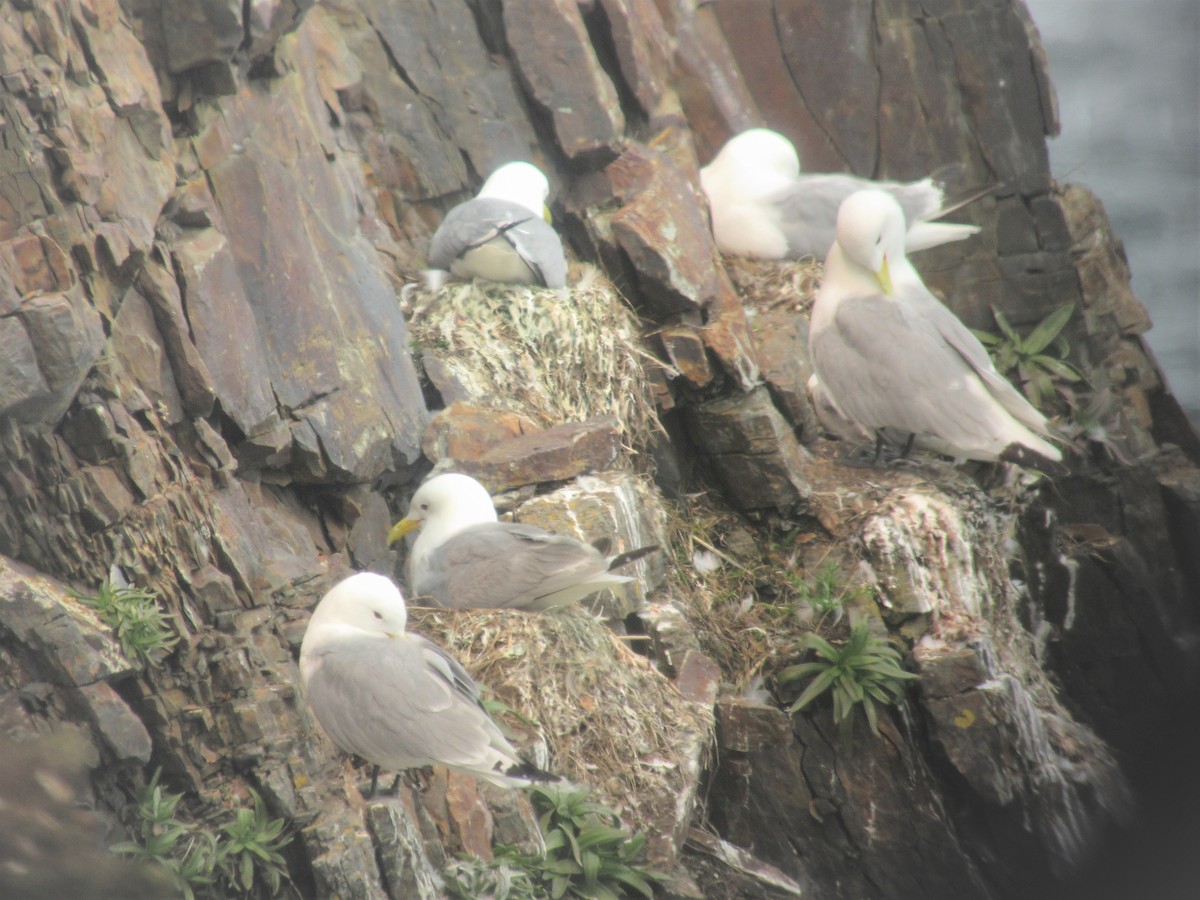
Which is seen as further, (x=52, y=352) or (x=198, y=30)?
(x=198, y=30)

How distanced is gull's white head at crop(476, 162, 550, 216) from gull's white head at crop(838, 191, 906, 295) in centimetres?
123

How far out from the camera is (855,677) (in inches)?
170

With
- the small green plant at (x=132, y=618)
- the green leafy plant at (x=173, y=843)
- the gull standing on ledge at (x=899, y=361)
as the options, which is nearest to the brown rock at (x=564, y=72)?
the gull standing on ledge at (x=899, y=361)

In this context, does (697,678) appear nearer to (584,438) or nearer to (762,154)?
(584,438)

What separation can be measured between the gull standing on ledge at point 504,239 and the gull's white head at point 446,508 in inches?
46.4

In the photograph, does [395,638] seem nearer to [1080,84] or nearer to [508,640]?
[508,640]

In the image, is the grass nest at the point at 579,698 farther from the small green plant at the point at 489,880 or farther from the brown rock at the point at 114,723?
the brown rock at the point at 114,723

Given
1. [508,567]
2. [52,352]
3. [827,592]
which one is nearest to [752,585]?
[827,592]

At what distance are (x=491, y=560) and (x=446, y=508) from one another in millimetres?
265

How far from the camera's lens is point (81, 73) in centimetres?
291

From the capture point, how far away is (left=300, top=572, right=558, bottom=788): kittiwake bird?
272 cm

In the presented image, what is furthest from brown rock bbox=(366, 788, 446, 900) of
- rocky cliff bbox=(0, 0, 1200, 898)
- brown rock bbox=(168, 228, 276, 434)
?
brown rock bbox=(168, 228, 276, 434)

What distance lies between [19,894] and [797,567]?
3433 millimetres

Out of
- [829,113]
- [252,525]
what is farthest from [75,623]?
[829,113]
